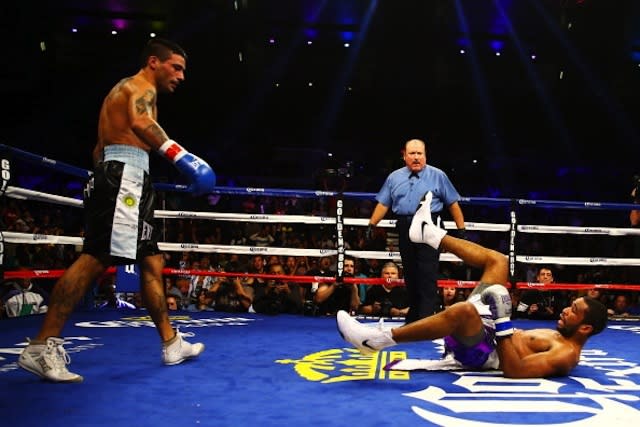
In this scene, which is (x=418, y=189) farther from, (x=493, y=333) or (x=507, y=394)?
(x=507, y=394)

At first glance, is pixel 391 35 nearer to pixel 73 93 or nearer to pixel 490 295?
pixel 73 93

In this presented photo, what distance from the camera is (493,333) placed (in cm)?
222

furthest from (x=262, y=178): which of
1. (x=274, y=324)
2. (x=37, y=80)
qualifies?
(x=274, y=324)

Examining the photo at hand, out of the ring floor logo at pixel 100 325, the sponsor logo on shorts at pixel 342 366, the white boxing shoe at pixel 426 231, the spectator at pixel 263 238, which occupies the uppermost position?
the spectator at pixel 263 238

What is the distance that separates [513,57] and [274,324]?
923 centimetres

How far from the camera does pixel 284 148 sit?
11.4 meters

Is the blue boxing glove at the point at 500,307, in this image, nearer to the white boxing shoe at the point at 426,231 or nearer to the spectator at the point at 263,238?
the white boxing shoe at the point at 426,231

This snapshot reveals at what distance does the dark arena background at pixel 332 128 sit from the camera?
4.50 meters

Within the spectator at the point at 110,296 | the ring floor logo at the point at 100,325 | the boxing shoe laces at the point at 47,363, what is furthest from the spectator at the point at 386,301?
the boxing shoe laces at the point at 47,363

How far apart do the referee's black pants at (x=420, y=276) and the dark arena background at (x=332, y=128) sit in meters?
0.51

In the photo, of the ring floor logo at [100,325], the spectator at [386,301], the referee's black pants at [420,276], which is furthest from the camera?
the spectator at [386,301]

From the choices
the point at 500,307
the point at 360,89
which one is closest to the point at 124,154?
the point at 500,307

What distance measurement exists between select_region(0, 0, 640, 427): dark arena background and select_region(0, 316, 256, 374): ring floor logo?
4 cm

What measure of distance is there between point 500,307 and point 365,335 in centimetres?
47
